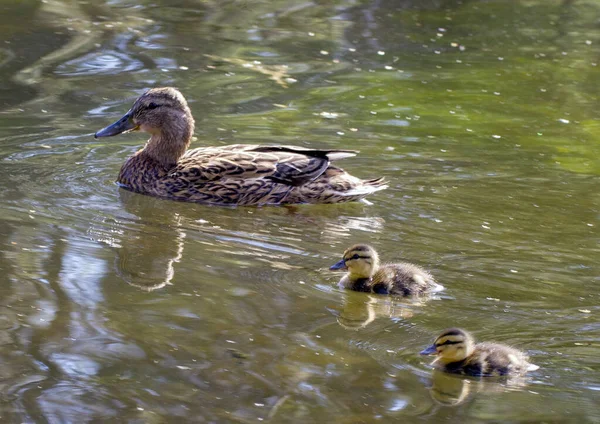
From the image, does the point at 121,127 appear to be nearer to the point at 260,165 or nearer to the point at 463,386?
the point at 260,165

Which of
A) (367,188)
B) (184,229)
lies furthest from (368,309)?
(367,188)

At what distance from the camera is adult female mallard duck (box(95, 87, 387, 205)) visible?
8.36m

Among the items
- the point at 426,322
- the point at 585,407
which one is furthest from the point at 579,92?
the point at 585,407

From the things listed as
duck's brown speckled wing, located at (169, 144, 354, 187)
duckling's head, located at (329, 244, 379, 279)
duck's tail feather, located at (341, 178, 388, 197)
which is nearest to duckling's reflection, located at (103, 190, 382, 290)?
duck's tail feather, located at (341, 178, 388, 197)

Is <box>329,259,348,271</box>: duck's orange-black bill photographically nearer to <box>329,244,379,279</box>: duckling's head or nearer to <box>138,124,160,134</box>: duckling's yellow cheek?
<box>329,244,379,279</box>: duckling's head

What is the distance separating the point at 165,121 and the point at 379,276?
2.94 meters

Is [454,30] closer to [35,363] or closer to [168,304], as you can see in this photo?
[168,304]

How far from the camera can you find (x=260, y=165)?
8.49 m

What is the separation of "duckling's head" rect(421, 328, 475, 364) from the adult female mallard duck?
2.94 metres

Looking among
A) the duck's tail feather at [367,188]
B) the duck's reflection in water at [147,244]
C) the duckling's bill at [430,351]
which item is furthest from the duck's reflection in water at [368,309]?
the duck's tail feather at [367,188]

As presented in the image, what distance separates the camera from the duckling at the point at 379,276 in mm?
6395

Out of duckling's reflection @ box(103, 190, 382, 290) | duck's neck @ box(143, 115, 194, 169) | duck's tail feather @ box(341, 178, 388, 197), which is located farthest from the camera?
duck's neck @ box(143, 115, 194, 169)

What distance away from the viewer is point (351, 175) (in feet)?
28.8

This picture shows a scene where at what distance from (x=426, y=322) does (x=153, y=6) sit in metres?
9.71
